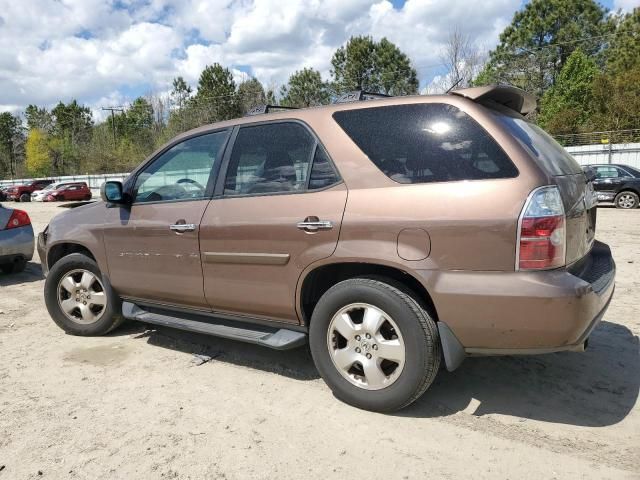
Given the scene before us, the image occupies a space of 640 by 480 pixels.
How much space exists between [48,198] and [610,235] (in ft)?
110

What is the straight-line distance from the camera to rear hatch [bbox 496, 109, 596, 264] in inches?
109

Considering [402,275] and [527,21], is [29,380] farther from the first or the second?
[527,21]

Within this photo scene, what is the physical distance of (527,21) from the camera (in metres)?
43.5

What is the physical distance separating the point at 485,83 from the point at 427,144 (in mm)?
38597

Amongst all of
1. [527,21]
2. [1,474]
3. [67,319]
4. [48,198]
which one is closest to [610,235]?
[67,319]

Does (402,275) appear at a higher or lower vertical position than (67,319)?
higher

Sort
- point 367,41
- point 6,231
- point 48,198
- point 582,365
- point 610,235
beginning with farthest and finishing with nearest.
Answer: point 367,41, point 48,198, point 610,235, point 6,231, point 582,365

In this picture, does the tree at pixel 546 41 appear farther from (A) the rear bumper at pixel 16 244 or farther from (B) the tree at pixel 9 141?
(B) the tree at pixel 9 141

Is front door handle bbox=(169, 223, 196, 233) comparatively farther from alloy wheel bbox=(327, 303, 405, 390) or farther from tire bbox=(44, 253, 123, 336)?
alloy wheel bbox=(327, 303, 405, 390)

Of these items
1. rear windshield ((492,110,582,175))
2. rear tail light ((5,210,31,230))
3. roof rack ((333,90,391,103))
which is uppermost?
roof rack ((333,90,391,103))

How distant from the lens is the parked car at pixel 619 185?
15672mm

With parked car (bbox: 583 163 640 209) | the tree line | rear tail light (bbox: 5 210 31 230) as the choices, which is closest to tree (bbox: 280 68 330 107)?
the tree line

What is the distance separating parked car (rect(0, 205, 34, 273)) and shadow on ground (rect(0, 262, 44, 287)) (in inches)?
5.8

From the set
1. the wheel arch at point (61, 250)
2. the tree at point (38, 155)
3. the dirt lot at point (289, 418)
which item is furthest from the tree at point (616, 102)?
the tree at point (38, 155)
